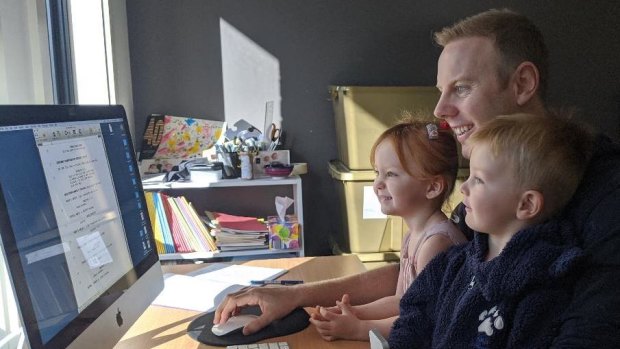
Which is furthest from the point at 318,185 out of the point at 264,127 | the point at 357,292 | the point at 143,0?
the point at 357,292

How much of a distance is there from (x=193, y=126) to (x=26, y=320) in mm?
2290

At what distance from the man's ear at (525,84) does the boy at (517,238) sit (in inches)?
9.6

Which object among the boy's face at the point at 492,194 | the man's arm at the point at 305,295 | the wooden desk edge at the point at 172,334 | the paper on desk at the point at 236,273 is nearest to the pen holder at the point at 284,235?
the paper on desk at the point at 236,273

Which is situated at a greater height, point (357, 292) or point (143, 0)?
point (143, 0)

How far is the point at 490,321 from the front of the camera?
0.86 m

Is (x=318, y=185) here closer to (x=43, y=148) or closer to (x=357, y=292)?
(x=357, y=292)

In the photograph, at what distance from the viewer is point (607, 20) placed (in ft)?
10.1

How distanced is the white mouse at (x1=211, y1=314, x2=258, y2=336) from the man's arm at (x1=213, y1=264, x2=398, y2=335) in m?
0.02

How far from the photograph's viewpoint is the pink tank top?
1225 mm

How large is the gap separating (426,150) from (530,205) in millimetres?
451

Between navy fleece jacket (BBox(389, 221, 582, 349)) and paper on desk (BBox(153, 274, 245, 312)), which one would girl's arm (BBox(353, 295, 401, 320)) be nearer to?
navy fleece jacket (BBox(389, 221, 582, 349))

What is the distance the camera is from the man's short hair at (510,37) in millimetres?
1148

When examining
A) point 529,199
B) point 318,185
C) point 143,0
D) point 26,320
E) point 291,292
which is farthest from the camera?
point 318,185

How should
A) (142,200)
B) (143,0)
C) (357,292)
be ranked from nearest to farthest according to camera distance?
(142,200) → (357,292) → (143,0)
